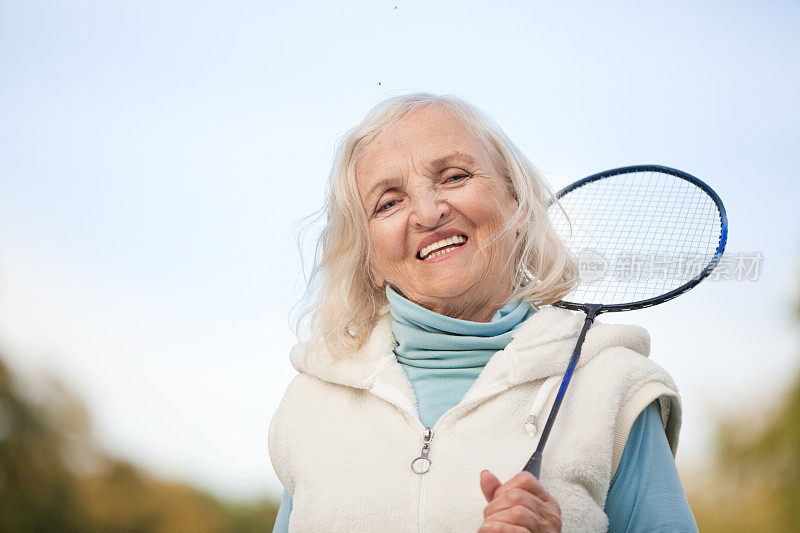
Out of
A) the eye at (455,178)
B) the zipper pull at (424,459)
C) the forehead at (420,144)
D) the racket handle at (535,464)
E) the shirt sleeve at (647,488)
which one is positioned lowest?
the shirt sleeve at (647,488)

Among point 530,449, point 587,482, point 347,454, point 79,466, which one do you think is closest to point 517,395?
point 530,449

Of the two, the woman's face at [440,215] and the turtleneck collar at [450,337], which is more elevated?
the woman's face at [440,215]

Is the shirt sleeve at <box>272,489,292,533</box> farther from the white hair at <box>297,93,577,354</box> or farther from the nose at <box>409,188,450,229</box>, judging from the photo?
the nose at <box>409,188,450,229</box>

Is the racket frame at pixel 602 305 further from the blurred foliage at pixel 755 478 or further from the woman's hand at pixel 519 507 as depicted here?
the blurred foliage at pixel 755 478

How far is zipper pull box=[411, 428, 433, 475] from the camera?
1.62 meters

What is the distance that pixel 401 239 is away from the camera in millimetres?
1933

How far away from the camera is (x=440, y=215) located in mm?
1883

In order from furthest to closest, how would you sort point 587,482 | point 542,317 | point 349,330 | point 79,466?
1. point 79,466
2. point 349,330
3. point 542,317
4. point 587,482

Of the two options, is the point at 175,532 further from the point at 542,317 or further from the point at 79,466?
the point at 542,317

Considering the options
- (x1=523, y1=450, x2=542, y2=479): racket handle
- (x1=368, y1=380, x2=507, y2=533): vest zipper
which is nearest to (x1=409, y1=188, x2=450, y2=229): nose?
(x1=368, y1=380, x2=507, y2=533): vest zipper

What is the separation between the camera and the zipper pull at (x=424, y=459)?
1.62 m

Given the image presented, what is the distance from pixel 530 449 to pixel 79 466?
9284 mm

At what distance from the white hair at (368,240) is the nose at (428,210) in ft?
0.61

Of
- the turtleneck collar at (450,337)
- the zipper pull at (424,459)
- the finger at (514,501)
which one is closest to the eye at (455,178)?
the turtleneck collar at (450,337)
